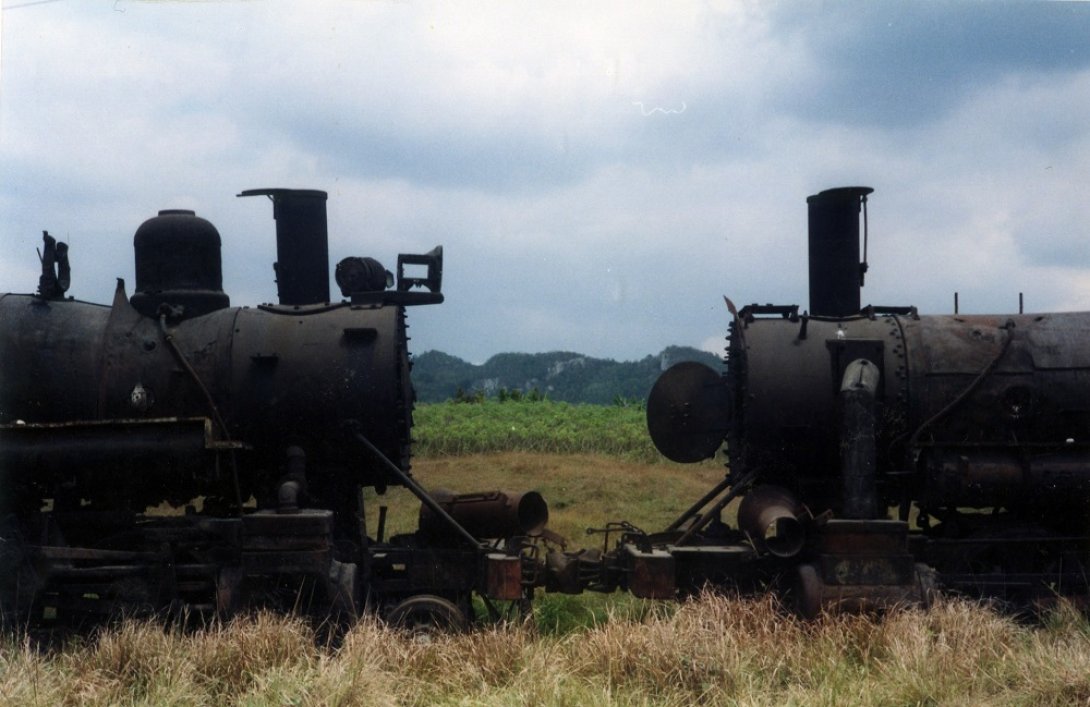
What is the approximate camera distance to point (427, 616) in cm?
970

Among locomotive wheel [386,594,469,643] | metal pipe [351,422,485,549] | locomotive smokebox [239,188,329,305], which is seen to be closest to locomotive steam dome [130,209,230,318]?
locomotive smokebox [239,188,329,305]

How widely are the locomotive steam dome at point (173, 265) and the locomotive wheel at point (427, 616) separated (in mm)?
3456

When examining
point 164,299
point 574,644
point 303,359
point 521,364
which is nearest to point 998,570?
point 574,644

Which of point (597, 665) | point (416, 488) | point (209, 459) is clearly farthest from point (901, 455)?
point (209, 459)

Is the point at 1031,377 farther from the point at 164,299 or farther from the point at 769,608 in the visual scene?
the point at 164,299

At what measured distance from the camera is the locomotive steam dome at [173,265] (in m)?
10.3

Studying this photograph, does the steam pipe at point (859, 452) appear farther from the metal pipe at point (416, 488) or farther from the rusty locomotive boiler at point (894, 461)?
the metal pipe at point (416, 488)

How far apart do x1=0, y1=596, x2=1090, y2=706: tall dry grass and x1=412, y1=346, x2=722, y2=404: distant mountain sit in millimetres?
33341

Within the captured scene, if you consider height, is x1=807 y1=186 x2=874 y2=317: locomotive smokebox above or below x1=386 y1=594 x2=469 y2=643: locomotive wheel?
above

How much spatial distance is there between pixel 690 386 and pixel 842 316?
5.67 ft

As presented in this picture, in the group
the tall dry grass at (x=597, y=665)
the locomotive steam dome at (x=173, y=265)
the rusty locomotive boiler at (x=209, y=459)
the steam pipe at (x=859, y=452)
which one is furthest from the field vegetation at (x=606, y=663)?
the locomotive steam dome at (x=173, y=265)

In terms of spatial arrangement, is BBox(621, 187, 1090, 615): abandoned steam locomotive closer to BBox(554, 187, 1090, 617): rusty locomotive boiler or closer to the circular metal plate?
BBox(554, 187, 1090, 617): rusty locomotive boiler

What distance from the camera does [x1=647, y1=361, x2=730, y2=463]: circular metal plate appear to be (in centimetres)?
1091

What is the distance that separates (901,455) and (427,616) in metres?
4.71
